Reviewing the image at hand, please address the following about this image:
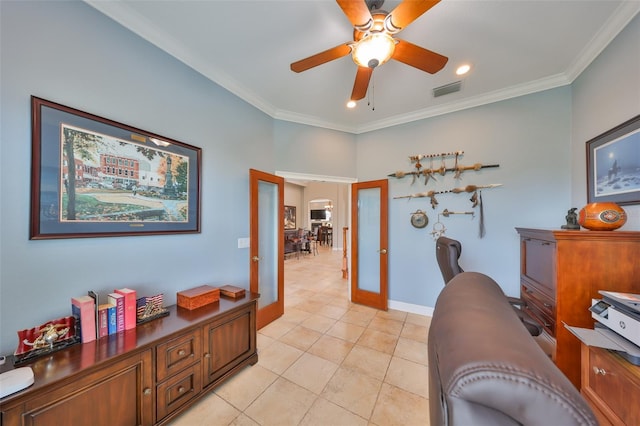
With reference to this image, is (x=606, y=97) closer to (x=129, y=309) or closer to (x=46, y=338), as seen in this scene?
(x=129, y=309)

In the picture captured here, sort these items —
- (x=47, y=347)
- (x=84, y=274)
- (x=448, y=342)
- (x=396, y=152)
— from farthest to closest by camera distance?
(x=396, y=152) < (x=84, y=274) < (x=47, y=347) < (x=448, y=342)

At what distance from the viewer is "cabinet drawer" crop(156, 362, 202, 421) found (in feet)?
5.08

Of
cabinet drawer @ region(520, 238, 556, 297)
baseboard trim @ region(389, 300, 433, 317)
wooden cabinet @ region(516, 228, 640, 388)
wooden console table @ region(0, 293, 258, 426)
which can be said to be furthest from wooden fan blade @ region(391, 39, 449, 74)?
baseboard trim @ region(389, 300, 433, 317)

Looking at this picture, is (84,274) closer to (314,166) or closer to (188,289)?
(188,289)

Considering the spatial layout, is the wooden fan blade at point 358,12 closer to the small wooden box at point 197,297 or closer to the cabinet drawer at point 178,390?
the small wooden box at point 197,297

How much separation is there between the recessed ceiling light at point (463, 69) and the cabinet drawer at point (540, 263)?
1.88m

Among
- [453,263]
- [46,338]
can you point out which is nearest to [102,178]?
[46,338]

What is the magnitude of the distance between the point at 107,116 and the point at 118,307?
140 centimetres

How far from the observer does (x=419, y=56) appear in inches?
67.6

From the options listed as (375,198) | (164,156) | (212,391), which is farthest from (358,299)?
(164,156)

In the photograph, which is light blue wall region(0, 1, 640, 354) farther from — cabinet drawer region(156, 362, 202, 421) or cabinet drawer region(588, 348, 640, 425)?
cabinet drawer region(588, 348, 640, 425)

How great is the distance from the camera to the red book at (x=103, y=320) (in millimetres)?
1495

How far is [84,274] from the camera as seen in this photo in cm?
157

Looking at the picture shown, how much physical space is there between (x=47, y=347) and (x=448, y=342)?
6.88 feet
